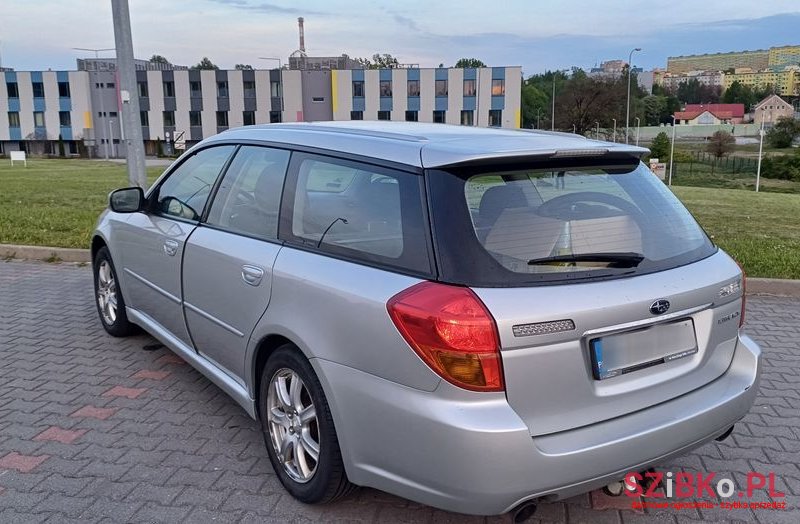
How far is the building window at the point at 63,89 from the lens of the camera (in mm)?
73500

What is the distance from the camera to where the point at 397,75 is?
248 ft

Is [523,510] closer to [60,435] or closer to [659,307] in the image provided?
[659,307]

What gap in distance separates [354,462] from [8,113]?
280 ft

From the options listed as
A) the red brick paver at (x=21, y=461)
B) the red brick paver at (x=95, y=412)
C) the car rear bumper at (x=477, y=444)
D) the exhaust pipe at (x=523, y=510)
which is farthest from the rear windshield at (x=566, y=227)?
the red brick paver at (x=95, y=412)

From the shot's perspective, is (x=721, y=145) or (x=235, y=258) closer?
(x=235, y=258)

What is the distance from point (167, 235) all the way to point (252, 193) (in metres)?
0.90

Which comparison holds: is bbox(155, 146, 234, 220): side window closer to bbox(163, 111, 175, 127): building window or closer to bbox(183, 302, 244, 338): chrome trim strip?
bbox(183, 302, 244, 338): chrome trim strip

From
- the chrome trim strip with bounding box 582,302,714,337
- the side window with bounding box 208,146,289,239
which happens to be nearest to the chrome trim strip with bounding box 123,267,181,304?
the side window with bounding box 208,146,289,239

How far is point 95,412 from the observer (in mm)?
4055

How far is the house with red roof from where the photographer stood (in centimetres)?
11456

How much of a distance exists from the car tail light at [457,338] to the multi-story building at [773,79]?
169372mm

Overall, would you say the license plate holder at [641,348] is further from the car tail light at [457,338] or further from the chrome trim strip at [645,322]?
the car tail light at [457,338]

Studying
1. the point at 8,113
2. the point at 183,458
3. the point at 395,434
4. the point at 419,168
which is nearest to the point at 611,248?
the point at 419,168

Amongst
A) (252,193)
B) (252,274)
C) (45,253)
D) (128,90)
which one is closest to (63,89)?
(128,90)
